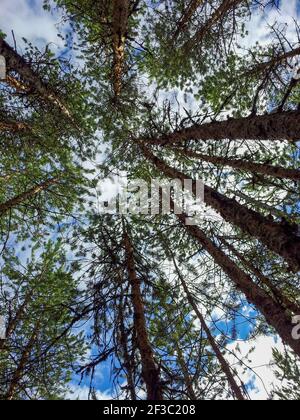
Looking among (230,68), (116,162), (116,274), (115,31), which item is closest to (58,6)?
(115,31)

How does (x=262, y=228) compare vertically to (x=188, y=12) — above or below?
below

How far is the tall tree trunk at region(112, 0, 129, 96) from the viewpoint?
6.08 m

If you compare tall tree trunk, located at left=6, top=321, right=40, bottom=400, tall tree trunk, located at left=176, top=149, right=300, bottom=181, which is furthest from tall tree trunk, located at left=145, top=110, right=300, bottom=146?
tall tree trunk, located at left=6, top=321, right=40, bottom=400

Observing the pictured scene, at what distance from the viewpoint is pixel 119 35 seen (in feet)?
22.0

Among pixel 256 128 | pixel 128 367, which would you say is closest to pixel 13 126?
pixel 256 128

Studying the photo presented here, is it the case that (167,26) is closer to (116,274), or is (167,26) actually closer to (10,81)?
(10,81)

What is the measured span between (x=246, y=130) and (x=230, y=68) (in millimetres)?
4191

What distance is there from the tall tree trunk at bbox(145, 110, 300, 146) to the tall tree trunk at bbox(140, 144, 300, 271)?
1.14 m

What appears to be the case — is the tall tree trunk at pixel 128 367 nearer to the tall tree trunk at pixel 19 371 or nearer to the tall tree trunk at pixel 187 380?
the tall tree trunk at pixel 187 380

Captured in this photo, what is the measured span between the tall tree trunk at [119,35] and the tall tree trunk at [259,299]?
4.68 meters

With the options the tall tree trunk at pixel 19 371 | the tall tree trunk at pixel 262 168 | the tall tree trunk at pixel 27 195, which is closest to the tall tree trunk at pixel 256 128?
the tall tree trunk at pixel 262 168

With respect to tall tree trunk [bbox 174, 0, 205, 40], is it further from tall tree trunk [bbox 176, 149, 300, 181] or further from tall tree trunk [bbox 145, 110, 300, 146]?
tall tree trunk [bbox 176, 149, 300, 181]

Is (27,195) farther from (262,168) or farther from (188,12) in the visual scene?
(188,12)

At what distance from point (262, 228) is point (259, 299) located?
154cm
